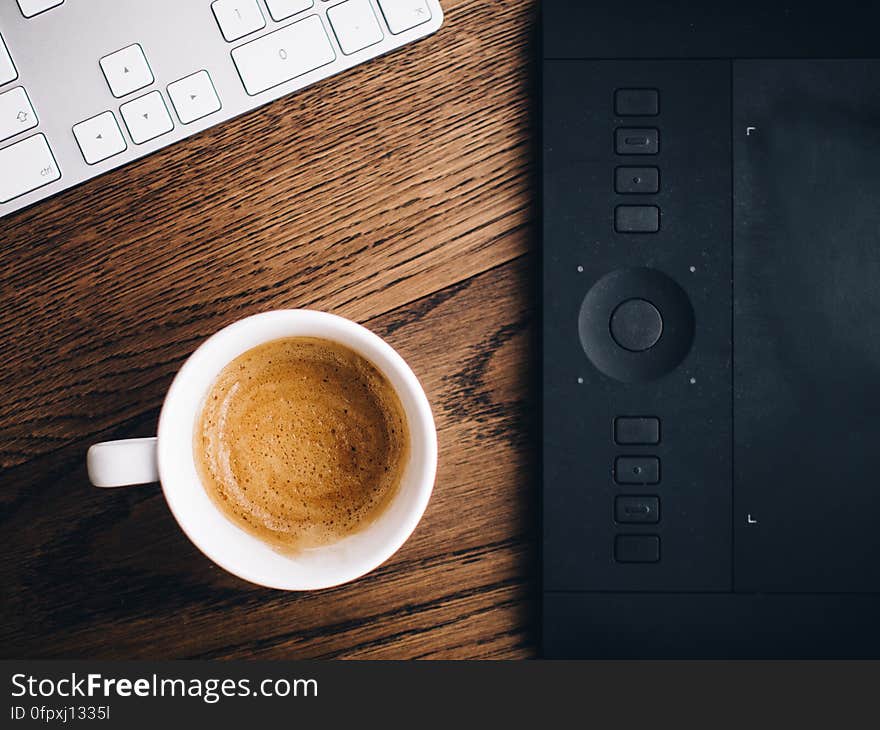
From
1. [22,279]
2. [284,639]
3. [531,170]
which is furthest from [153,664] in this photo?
[531,170]

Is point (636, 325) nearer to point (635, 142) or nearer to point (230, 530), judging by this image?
point (635, 142)

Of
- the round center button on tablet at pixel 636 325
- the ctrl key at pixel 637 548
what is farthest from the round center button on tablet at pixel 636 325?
the ctrl key at pixel 637 548

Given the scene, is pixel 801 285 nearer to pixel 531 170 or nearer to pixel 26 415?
pixel 531 170

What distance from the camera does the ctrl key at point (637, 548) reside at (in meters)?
0.44

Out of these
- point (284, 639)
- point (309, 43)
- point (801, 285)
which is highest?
point (309, 43)

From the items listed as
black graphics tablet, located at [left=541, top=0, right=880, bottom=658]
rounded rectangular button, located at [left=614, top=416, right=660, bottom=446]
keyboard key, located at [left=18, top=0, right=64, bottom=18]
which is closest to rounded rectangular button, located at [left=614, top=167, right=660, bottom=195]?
black graphics tablet, located at [left=541, top=0, right=880, bottom=658]

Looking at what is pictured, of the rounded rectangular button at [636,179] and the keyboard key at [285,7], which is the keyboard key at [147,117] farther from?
the rounded rectangular button at [636,179]

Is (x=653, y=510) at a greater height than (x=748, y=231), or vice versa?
(x=748, y=231)

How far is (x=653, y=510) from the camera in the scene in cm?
44

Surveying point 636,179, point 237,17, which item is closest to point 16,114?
point 237,17

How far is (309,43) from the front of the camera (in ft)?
1.45

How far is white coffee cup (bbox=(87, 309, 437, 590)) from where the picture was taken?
37 cm

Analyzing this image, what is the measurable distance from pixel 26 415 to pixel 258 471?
0.15 meters

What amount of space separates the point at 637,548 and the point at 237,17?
A: 373 mm
